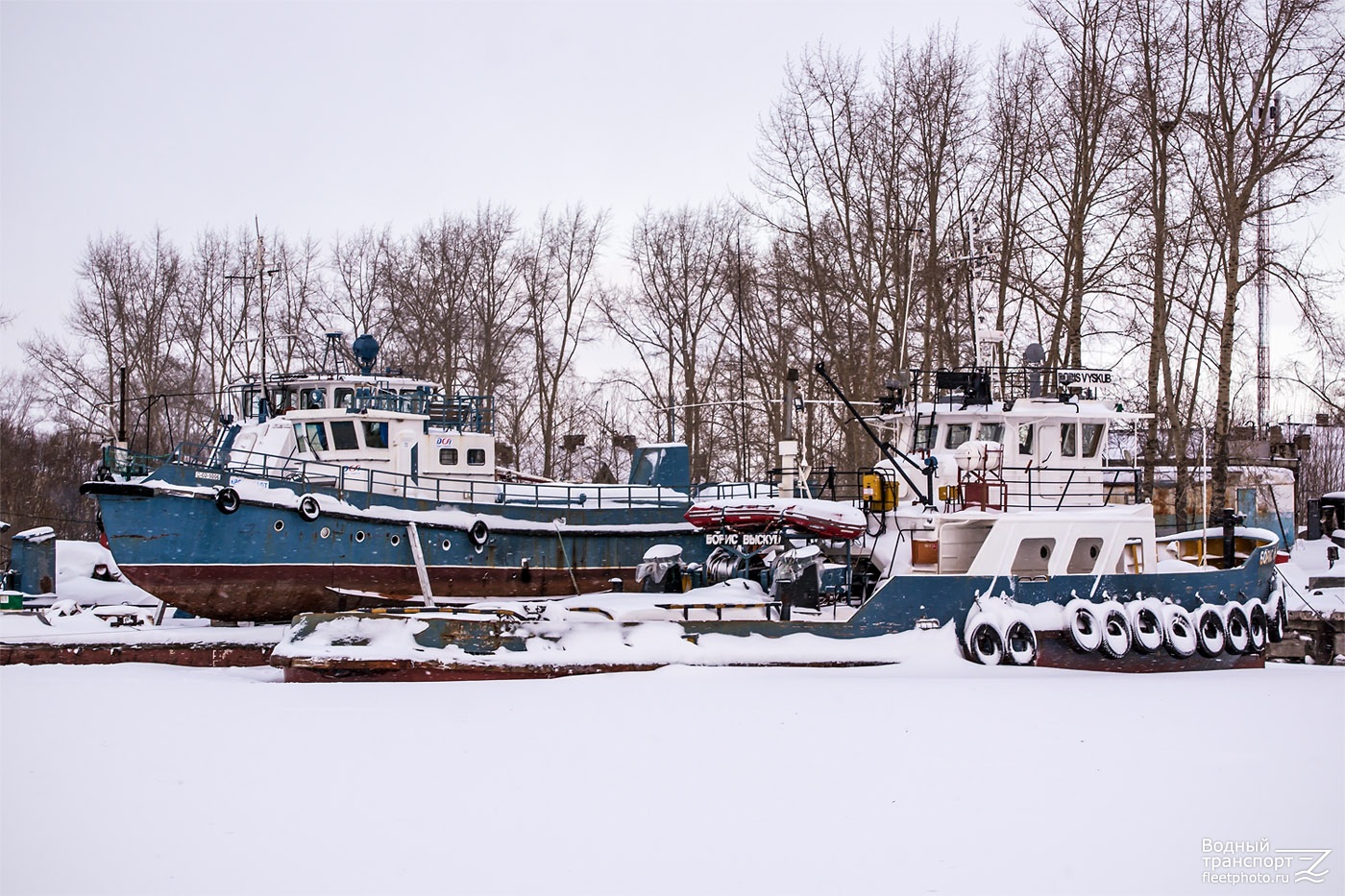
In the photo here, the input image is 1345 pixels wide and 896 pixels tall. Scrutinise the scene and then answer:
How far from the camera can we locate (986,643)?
645 inches

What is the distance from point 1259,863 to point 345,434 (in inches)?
767

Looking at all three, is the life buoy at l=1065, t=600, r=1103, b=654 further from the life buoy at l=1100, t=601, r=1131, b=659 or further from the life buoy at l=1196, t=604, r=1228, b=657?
the life buoy at l=1196, t=604, r=1228, b=657

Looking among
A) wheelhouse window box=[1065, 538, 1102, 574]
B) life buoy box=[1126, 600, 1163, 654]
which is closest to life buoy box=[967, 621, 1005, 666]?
life buoy box=[1126, 600, 1163, 654]

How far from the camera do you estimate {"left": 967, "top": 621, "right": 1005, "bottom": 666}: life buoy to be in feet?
53.3

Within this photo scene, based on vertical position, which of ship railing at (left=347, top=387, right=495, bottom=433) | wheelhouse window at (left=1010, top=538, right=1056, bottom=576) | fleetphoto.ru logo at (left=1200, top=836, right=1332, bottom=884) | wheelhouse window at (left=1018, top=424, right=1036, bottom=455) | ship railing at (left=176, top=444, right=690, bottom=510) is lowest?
fleetphoto.ru logo at (left=1200, top=836, right=1332, bottom=884)

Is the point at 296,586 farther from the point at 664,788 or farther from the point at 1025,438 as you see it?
the point at 664,788

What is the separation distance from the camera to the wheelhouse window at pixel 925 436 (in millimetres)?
19453

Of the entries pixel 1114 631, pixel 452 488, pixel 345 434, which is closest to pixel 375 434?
pixel 345 434

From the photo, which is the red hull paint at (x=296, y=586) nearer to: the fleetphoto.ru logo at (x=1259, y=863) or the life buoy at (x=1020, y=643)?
the life buoy at (x=1020, y=643)

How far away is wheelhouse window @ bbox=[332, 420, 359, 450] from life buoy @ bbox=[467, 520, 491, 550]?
10.8 feet

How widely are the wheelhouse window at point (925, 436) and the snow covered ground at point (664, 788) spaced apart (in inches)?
249

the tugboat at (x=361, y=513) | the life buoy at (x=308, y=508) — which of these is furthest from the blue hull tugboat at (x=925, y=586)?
the life buoy at (x=308, y=508)

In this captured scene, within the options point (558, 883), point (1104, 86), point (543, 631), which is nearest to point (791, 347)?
point (1104, 86)

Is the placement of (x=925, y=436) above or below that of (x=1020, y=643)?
above
